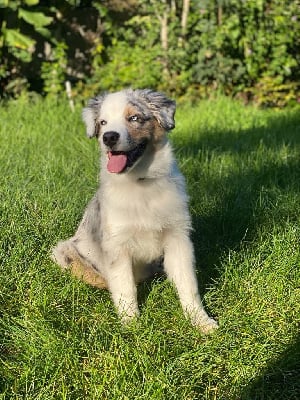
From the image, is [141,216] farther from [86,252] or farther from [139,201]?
[86,252]

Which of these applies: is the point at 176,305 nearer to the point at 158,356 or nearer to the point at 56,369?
the point at 158,356

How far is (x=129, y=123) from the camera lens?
10.6 ft

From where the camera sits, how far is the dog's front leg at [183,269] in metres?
3.21

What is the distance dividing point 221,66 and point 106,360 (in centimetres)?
733

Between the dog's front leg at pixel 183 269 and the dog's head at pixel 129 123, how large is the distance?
1.56 feet

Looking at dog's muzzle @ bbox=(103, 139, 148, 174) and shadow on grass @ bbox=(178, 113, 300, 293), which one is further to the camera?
shadow on grass @ bbox=(178, 113, 300, 293)

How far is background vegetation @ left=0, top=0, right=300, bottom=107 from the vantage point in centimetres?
914

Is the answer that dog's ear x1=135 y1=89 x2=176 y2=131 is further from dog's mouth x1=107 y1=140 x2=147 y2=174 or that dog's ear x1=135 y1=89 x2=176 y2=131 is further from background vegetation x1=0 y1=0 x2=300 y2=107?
background vegetation x1=0 y1=0 x2=300 y2=107

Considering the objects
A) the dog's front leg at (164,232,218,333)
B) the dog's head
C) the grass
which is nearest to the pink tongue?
the dog's head

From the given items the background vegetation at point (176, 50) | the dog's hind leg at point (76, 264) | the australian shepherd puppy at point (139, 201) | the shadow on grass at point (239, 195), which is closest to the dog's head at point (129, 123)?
the australian shepherd puppy at point (139, 201)

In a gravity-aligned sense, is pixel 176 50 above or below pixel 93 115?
below

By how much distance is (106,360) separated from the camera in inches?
105

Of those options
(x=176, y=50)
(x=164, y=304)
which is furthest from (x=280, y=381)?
(x=176, y=50)

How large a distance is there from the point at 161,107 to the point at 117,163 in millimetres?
430
